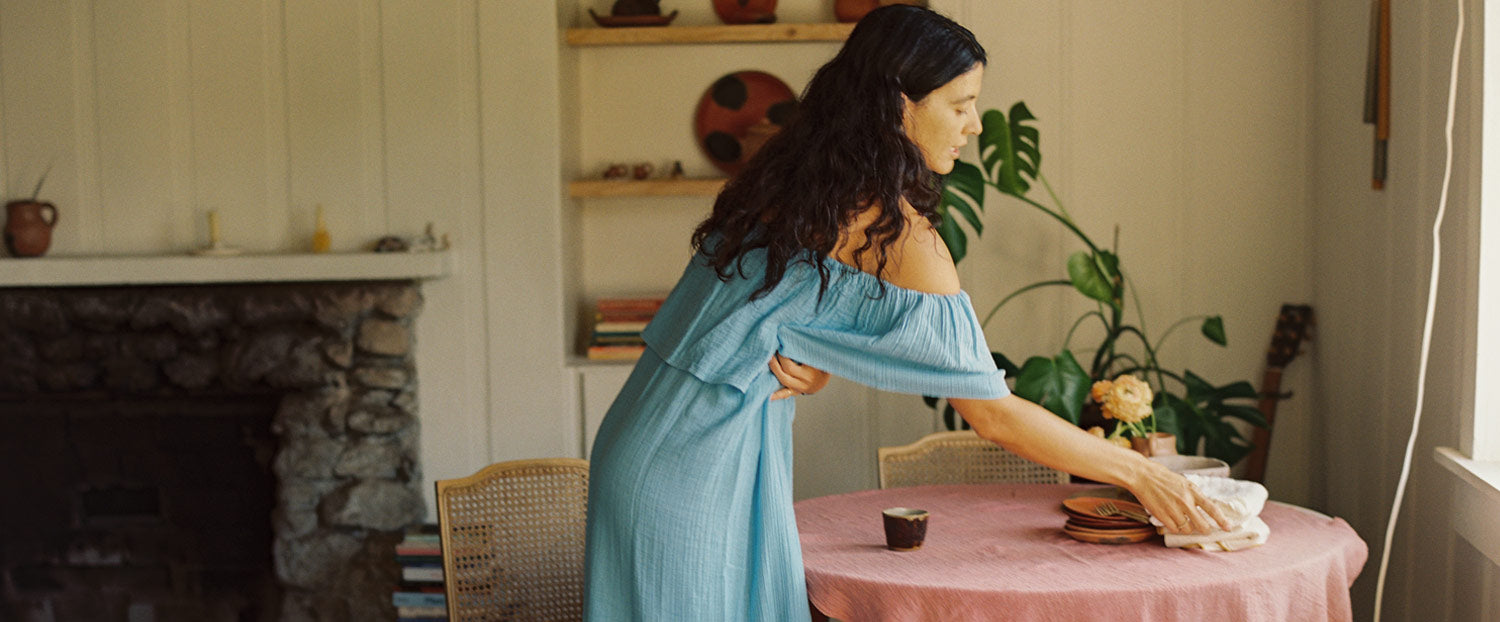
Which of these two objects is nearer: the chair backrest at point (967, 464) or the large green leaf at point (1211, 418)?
the chair backrest at point (967, 464)

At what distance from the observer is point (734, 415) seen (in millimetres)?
1635

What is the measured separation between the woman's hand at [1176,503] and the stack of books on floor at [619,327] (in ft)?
6.79

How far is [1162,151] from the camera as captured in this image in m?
3.86

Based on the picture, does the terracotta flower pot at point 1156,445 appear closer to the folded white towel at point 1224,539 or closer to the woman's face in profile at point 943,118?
the folded white towel at point 1224,539

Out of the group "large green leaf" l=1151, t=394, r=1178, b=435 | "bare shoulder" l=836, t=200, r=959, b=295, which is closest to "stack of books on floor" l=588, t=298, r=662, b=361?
"large green leaf" l=1151, t=394, r=1178, b=435

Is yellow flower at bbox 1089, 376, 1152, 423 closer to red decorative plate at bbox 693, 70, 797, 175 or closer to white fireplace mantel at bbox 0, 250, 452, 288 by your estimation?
red decorative plate at bbox 693, 70, 797, 175

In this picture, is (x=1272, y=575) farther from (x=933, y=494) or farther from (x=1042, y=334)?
(x=1042, y=334)

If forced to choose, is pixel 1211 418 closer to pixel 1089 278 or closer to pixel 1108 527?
pixel 1089 278

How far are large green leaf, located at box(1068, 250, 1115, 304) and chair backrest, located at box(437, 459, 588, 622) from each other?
1.48m

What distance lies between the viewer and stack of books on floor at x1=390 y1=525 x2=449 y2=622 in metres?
3.51

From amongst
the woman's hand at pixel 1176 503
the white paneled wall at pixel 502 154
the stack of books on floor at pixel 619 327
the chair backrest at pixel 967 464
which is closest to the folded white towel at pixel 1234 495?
the woman's hand at pixel 1176 503

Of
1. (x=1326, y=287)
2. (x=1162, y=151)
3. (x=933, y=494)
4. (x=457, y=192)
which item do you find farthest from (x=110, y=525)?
(x=1326, y=287)

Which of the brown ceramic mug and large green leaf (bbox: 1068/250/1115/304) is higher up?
large green leaf (bbox: 1068/250/1115/304)

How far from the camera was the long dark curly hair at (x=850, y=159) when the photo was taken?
160 centimetres
